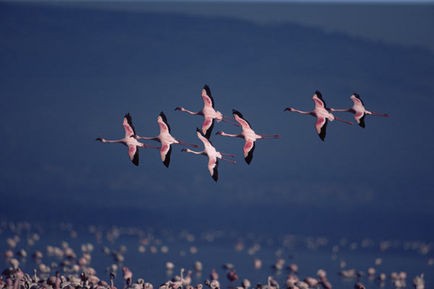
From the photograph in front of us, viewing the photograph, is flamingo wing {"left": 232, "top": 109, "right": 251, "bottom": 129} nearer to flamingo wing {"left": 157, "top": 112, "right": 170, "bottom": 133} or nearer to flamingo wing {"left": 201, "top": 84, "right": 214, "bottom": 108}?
flamingo wing {"left": 201, "top": 84, "right": 214, "bottom": 108}

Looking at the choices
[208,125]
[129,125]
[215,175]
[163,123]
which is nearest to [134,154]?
[129,125]

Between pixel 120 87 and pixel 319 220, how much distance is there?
473 inches

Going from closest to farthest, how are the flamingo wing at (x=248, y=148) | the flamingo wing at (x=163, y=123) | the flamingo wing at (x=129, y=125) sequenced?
the flamingo wing at (x=248, y=148) < the flamingo wing at (x=163, y=123) < the flamingo wing at (x=129, y=125)

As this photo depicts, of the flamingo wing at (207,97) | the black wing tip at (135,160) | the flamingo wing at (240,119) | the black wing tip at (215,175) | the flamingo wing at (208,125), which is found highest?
the flamingo wing at (207,97)

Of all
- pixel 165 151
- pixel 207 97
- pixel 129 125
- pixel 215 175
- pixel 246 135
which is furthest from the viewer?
pixel 129 125

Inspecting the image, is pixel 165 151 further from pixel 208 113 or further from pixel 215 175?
pixel 215 175

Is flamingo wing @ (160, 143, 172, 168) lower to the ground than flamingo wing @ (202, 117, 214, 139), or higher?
lower

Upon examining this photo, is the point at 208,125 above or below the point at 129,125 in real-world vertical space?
below

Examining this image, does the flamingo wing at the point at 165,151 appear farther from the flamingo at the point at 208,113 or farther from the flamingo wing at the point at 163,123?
the flamingo at the point at 208,113

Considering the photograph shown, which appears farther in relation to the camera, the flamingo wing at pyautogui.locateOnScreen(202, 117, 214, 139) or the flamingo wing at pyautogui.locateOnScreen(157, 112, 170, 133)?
the flamingo wing at pyautogui.locateOnScreen(157, 112, 170, 133)

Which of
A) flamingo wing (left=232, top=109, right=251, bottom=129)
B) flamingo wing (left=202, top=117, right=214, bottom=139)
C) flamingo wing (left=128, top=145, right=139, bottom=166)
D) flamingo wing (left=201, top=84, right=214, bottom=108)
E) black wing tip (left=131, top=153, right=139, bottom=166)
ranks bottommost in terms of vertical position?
black wing tip (left=131, top=153, right=139, bottom=166)

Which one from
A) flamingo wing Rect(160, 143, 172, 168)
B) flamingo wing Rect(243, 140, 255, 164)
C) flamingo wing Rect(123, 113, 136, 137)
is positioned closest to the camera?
flamingo wing Rect(243, 140, 255, 164)

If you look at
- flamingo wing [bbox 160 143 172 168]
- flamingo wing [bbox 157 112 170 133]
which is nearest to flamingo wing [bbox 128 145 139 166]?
flamingo wing [bbox 160 143 172 168]

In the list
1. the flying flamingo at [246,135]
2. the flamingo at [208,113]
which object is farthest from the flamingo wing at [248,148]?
the flamingo at [208,113]
